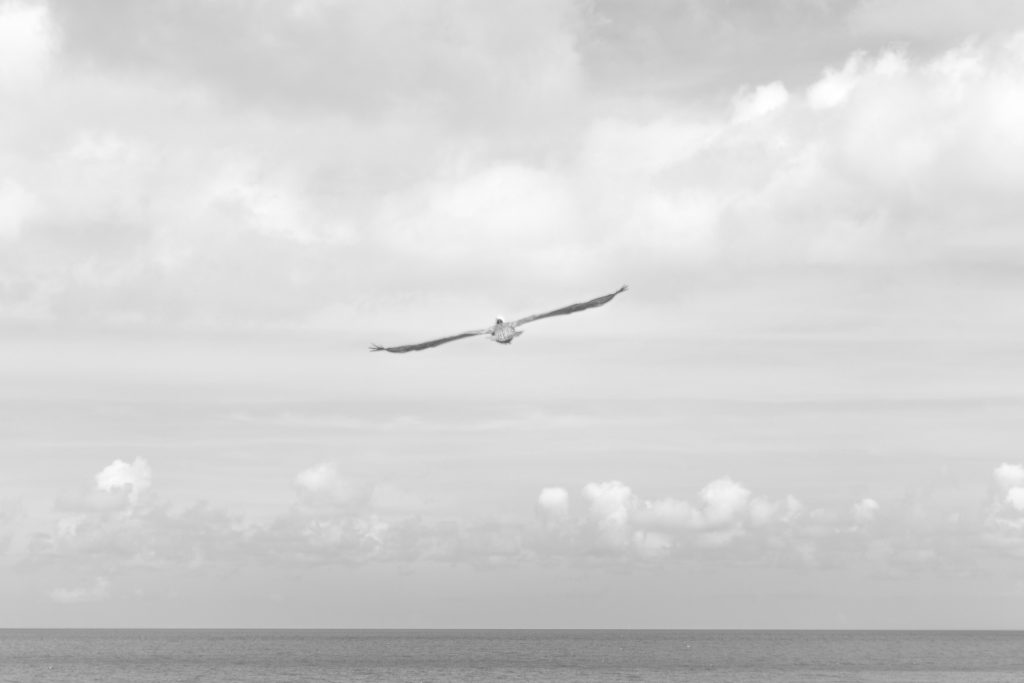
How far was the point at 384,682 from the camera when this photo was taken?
199 metres

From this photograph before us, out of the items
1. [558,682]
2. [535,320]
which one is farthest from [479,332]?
[558,682]

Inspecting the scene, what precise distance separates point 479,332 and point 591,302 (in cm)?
326

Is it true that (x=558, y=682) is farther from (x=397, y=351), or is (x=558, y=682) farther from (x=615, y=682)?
(x=397, y=351)

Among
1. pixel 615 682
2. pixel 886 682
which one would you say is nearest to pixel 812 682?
pixel 886 682

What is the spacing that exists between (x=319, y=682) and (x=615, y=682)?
47267 mm

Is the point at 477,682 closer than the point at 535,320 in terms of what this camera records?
No

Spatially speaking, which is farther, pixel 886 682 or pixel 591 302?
pixel 886 682

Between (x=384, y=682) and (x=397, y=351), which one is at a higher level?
(x=397, y=351)

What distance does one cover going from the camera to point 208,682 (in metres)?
199

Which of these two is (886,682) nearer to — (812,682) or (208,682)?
(812,682)

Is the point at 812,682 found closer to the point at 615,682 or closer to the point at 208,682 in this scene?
the point at 615,682

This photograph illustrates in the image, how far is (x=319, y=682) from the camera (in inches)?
7835

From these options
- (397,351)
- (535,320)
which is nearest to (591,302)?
(535,320)

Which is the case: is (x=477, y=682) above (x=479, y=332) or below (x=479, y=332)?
below
